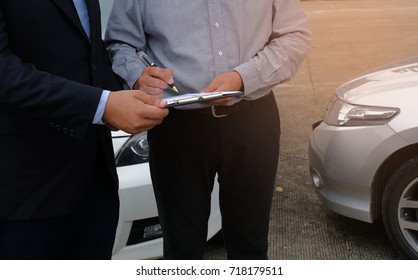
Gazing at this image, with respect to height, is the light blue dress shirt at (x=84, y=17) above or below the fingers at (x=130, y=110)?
above

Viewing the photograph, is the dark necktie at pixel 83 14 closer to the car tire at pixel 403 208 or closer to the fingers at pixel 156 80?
the fingers at pixel 156 80

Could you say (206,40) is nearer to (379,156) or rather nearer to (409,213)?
(379,156)

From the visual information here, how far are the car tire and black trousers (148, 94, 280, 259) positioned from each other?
1.00 metres

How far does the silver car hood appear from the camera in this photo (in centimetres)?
306

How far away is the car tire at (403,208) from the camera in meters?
3.04

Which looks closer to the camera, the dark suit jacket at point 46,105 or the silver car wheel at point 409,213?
the dark suit jacket at point 46,105

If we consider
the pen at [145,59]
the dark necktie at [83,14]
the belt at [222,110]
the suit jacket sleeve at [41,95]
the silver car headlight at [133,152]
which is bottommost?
the silver car headlight at [133,152]

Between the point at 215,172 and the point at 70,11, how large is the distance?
87 centimetres

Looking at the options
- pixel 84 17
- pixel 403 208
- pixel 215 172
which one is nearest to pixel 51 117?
pixel 84 17

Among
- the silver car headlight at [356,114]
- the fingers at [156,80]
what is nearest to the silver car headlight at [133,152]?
the fingers at [156,80]

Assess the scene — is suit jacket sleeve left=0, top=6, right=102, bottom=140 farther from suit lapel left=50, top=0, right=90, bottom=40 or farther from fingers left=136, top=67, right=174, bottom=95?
fingers left=136, top=67, right=174, bottom=95

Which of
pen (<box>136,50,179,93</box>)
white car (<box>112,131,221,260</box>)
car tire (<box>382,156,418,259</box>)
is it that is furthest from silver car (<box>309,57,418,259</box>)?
pen (<box>136,50,179,93</box>)
